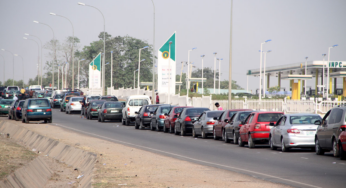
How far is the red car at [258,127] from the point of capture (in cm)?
2036

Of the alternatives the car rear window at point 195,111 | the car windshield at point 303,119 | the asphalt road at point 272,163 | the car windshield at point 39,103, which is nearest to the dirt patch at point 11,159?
the asphalt road at point 272,163

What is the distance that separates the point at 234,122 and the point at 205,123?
3.37 meters

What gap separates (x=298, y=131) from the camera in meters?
18.0

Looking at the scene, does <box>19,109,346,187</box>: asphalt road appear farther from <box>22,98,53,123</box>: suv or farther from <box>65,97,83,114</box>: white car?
<box>65,97,83,114</box>: white car

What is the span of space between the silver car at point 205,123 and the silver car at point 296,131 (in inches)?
272

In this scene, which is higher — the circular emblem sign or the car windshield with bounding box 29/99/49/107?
the circular emblem sign

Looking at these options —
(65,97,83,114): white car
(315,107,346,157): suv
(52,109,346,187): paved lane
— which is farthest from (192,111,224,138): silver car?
(65,97,83,114): white car

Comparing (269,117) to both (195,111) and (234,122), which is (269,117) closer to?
(234,122)

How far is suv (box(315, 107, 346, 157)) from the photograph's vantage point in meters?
15.6

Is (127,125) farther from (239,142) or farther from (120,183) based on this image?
(120,183)

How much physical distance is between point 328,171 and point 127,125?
2555cm

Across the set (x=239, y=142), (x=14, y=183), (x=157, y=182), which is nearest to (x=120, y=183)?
(x=157, y=182)

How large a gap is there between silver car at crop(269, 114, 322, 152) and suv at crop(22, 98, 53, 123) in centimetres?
2111

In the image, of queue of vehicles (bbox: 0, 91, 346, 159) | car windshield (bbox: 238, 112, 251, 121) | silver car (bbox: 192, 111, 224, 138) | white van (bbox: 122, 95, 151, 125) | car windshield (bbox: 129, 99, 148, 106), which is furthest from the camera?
car windshield (bbox: 129, 99, 148, 106)
